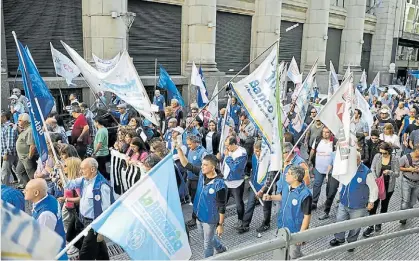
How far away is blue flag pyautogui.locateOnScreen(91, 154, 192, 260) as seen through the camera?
123 inches

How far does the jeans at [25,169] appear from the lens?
25.5 feet

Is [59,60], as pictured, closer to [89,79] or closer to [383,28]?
[89,79]

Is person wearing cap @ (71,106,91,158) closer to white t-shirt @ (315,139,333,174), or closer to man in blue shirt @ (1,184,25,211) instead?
man in blue shirt @ (1,184,25,211)

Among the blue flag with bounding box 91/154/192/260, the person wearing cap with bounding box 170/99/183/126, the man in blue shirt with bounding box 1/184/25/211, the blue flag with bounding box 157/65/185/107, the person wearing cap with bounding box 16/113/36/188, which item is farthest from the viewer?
the blue flag with bounding box 157/65/185/107

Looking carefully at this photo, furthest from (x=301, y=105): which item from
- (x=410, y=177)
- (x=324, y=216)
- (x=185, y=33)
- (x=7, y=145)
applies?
(x=185, y=33)

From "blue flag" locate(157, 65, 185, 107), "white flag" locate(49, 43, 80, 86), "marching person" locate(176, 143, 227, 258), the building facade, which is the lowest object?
"marching person" locate(176, 143, 227, 258)

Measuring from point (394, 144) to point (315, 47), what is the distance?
57.3 feet

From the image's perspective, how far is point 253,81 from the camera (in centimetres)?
618

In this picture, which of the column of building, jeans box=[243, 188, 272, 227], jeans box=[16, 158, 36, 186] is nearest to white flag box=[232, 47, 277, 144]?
jeans box=[243, 188, 272, 227]

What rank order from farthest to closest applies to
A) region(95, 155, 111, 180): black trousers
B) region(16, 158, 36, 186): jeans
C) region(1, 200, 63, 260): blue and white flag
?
region(95, 155, 111, 180): black trousers < region(16, 158, 36, 186): jeans < region(1, 200, 63, 260): blue and white flag

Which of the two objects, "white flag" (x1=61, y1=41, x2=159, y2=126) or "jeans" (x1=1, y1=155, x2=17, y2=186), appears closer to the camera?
"white flag" (x1=61, y1=41, x2=159, y2=126)

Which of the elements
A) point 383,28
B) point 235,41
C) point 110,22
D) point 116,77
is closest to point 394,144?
point 116,77

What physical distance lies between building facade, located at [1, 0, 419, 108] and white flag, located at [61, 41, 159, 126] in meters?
6.21

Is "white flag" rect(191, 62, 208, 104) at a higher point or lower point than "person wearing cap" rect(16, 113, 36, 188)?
higher
